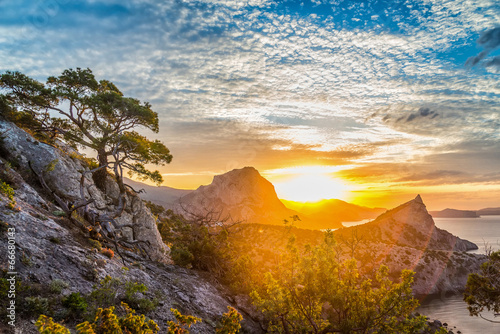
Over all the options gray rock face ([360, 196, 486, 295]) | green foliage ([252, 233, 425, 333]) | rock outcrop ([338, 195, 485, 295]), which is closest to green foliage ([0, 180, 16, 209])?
green foliage ([252, 233, 425, 333])

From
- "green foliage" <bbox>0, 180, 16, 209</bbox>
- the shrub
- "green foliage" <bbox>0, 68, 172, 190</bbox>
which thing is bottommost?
the shrub

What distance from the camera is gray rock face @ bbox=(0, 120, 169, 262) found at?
18531 millimetres

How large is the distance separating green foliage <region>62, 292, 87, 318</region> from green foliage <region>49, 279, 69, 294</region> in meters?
0.48

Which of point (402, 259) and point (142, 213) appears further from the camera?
point (402, 259)

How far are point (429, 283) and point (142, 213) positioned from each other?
3929 inches

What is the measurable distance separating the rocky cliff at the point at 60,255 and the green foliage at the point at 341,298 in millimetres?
5073

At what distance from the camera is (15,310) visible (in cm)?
743

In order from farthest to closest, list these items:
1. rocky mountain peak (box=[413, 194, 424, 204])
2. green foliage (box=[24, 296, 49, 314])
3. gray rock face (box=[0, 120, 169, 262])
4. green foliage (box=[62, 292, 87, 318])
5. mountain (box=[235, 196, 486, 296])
→ rocky mountain peak (box=[413, 194, 424, 204])
mountain (box=[235, 196, 486, 296])
gray rock face (box=[0, 120, 169, 262])
green foliage (box=[62, 292, 87, 318])
green foliage (box=[24, 296, 49, 314])

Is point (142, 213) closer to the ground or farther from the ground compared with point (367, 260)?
farther from the ground

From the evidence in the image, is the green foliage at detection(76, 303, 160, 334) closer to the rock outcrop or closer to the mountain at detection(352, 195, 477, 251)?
the rock outcrop

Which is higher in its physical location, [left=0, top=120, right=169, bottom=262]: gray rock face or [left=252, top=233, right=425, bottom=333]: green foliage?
[left=0, top=120, right=169, bottom=262]: gray rock face

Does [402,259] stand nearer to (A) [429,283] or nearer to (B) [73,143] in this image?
(A) [429,283]

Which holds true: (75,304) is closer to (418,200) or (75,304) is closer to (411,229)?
(411,229)

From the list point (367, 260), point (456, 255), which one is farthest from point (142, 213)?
point (456, 255)
